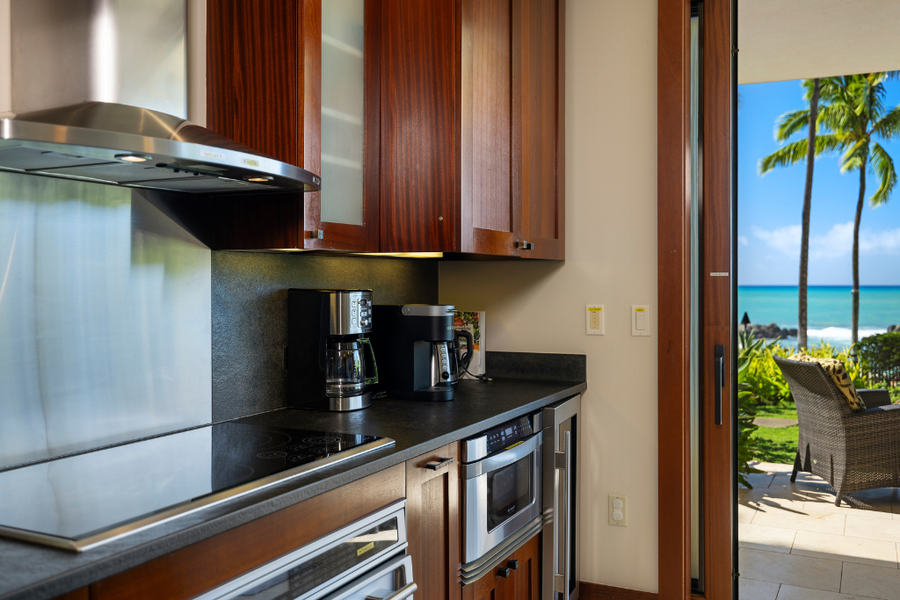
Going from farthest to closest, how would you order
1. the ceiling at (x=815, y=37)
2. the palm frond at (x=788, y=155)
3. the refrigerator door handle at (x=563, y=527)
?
the palm frond at (x=788, y=155)
the ceiling at (x=815, y=37)
the refrigerator door handle at (x=563, y=527)

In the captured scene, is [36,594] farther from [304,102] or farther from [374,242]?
[374,242]

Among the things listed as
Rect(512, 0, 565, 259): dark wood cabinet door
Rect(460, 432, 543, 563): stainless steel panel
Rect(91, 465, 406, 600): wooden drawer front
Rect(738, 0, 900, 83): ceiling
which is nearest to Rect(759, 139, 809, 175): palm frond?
Rect(738, 0, 900, 83): ceiling

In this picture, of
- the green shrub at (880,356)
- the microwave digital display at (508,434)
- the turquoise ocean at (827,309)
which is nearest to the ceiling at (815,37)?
the microwave digital display at (508,434)

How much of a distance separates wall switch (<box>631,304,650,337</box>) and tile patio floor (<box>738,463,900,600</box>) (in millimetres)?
1221

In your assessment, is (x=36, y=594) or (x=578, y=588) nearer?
(x=36, y=594)

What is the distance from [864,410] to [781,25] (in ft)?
7.36

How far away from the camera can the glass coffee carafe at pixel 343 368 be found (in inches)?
77.9

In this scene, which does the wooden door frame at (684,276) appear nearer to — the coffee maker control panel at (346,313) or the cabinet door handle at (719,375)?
the cabinet door handle at (719,375)

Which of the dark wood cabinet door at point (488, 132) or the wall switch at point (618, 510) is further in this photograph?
the wall switch at point (618, 510)

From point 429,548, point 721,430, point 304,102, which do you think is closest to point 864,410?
point 721,430

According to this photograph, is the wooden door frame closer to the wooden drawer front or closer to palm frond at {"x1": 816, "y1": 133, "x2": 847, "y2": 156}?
the wooden drawer front

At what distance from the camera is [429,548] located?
1651 mm

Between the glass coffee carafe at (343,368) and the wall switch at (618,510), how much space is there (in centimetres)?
121

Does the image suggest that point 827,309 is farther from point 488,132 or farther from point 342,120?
point 342,120
